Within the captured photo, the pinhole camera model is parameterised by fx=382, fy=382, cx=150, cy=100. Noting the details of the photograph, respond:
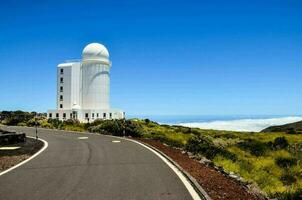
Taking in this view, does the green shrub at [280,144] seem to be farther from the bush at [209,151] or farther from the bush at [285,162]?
the bush at [209,151]

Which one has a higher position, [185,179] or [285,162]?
[185,179]

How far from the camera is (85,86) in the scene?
205ft

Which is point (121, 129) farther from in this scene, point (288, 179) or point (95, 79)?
point (95, 79)

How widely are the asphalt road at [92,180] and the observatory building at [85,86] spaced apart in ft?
156

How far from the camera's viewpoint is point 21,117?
57.0 meters

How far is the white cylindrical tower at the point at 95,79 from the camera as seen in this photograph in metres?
62.3

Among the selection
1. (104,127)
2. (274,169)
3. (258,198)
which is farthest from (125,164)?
(104,127)

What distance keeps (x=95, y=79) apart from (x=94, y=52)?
4.61 metres

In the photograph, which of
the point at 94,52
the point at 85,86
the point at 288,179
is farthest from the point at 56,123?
the point at 288,179

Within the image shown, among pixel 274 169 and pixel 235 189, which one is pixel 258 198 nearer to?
pixel 235 189

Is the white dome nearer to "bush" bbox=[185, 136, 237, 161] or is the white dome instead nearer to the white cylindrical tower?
the white cylindrical tower

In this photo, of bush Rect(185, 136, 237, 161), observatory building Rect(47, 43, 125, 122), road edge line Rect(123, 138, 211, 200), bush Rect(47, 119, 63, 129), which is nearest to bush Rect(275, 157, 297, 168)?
bush Rect(185, 136, 237, 161)

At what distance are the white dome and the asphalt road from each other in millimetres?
49745

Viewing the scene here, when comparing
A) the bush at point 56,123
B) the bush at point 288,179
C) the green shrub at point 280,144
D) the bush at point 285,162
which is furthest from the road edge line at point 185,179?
the bush at point 56,123
